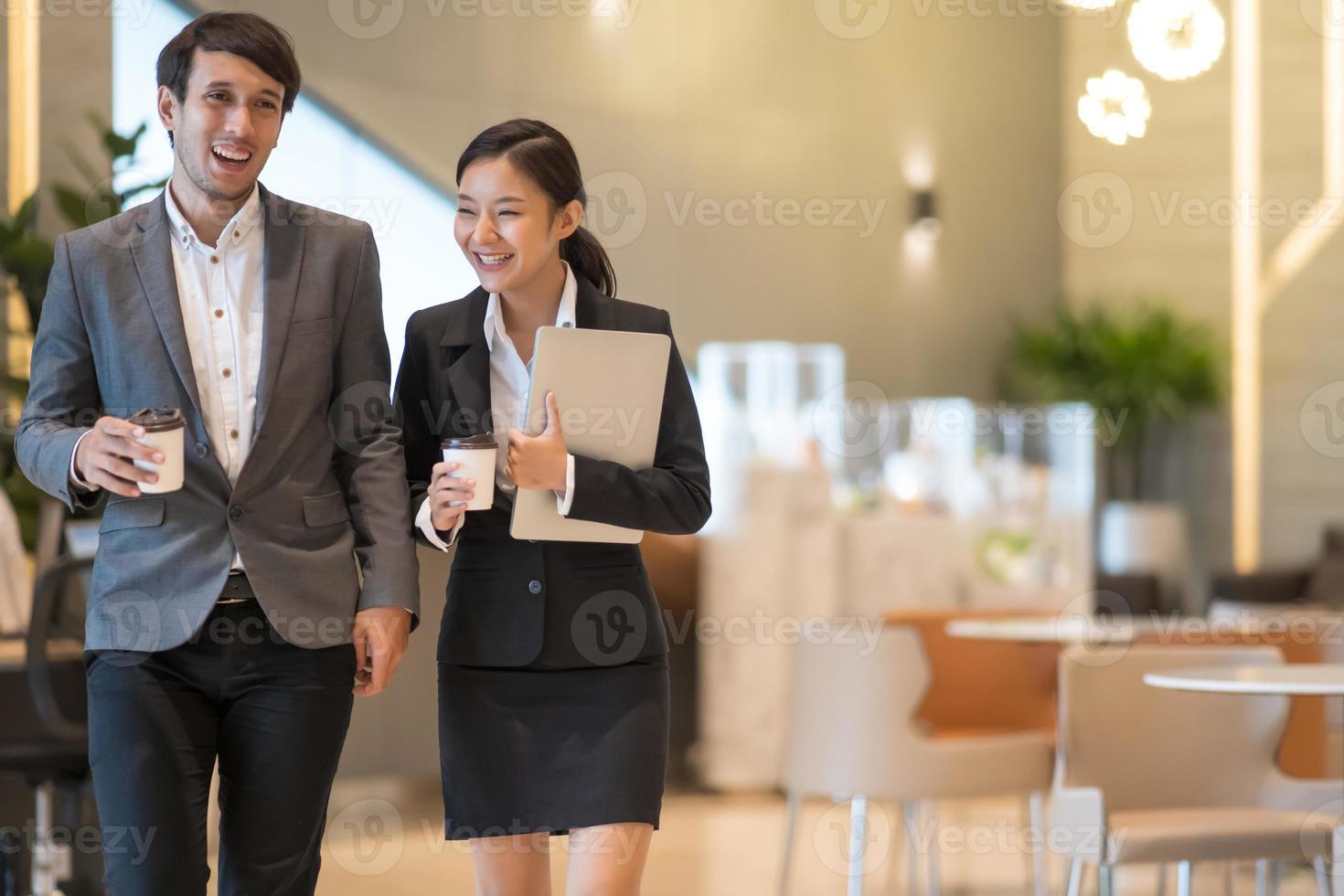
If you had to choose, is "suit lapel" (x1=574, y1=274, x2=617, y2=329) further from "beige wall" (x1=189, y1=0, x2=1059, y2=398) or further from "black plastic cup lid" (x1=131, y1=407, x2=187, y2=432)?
"beige wall" (x1=189, y1=0, x2=1059, y2=398)

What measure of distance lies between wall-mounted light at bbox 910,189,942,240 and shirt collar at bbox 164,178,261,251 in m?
8.18

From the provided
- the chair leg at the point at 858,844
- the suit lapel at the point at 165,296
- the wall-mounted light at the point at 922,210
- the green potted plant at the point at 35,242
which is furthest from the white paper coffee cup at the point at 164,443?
the wall-mounted light at the point at 922,210

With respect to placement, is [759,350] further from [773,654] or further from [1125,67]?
[1125,67]

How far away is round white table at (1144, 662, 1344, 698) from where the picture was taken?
9.52 feet

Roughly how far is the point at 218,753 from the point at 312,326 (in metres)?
0.57

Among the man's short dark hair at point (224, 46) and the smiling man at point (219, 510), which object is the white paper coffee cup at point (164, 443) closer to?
the smiling man at point (219, 510)

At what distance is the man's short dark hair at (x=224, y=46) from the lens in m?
1.88

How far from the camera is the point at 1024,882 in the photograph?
15.8ft

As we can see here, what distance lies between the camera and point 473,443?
1.92m

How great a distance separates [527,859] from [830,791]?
6.15 ft

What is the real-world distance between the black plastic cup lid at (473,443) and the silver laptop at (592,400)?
11 centimetres

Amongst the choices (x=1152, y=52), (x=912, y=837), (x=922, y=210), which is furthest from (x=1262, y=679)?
(x=922, y=210)

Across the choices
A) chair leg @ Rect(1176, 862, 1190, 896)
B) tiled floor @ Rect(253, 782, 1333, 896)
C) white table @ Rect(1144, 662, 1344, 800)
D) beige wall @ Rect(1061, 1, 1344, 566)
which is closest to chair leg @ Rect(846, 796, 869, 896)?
tiled floor @ Rect(253, 782, 1333, 896)

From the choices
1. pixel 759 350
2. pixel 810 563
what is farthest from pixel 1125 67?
pixel 810 563
